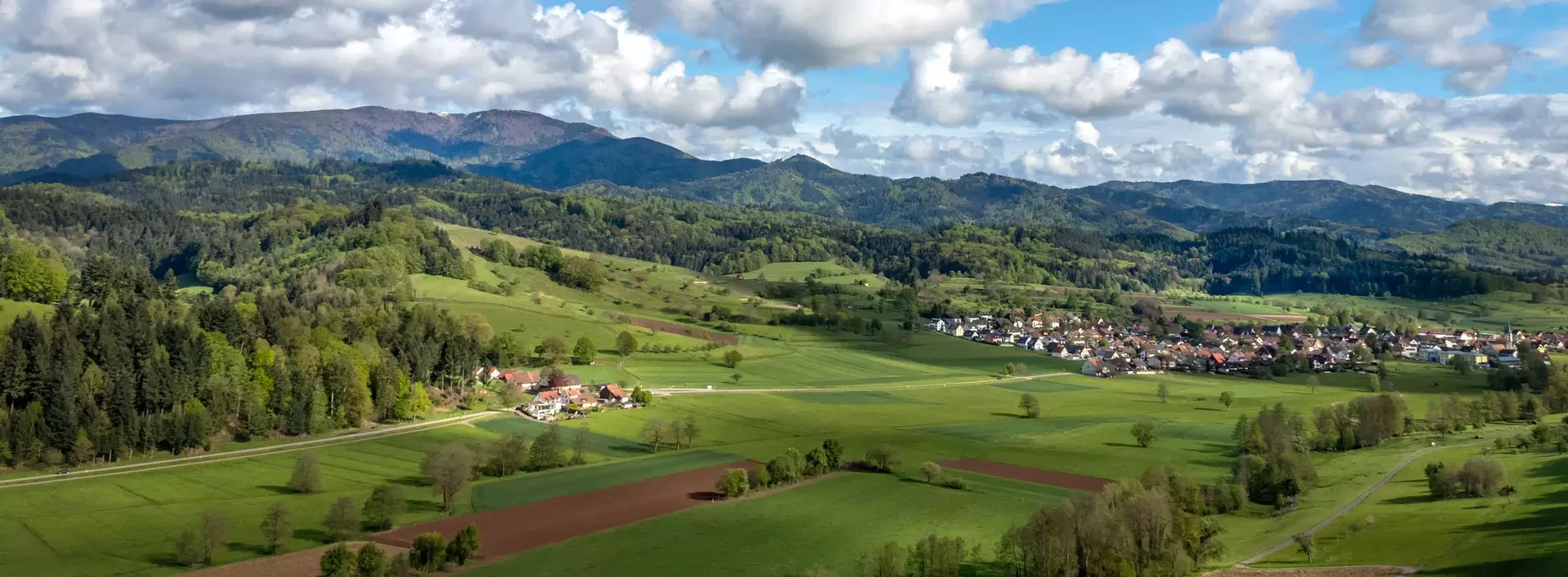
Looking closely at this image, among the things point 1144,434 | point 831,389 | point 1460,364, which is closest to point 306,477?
point 831,389

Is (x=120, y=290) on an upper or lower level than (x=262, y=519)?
upper

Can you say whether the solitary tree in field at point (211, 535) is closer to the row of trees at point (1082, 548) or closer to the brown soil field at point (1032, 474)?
the row of trees at point (1082, 548)

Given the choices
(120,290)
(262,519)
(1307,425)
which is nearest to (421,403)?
(262,519)

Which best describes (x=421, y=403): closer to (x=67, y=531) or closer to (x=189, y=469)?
(x=189, y=469)

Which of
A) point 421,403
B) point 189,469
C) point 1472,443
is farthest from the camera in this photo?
point 421,403

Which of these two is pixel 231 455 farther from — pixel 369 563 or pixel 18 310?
pixel 18 310

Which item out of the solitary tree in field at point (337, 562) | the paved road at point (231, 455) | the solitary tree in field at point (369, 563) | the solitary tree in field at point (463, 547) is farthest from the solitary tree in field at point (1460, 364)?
the solitary tree in field at point (337, 562)
